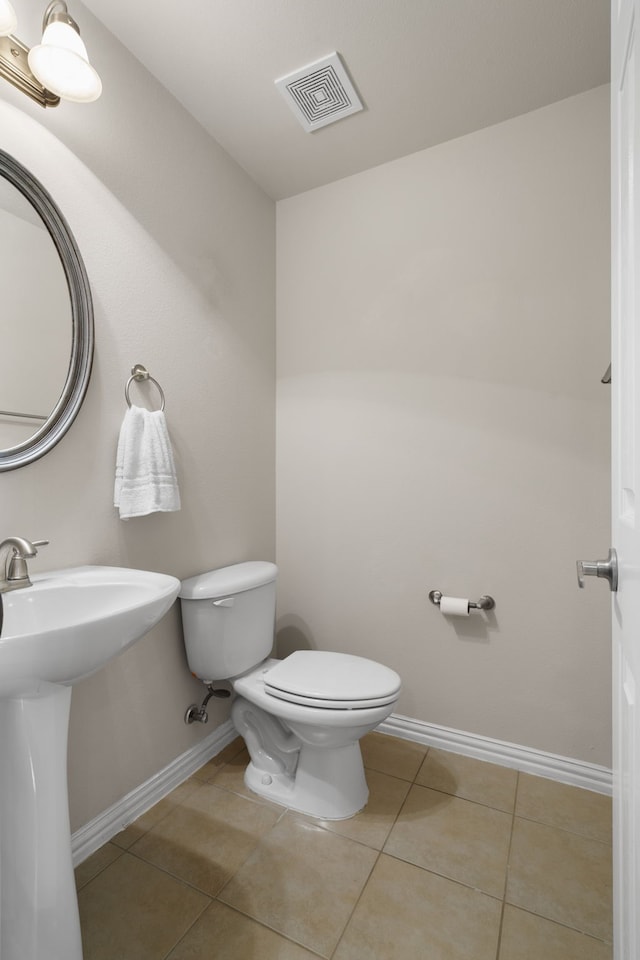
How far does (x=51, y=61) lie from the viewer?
3.64ft

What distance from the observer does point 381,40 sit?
145 centimetres

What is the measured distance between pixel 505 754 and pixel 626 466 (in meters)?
1.50

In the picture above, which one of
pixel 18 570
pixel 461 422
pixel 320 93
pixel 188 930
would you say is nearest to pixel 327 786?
pixel 188 930

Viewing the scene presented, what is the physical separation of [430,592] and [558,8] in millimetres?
1841

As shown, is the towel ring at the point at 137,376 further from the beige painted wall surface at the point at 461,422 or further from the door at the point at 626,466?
the door at the point at 626,466

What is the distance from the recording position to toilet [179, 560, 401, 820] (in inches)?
55.9

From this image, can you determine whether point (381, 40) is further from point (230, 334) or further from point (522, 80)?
point (230, 334)

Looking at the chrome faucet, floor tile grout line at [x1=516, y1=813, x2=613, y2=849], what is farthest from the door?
the chrome faucet

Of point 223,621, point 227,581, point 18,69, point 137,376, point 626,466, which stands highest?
point 18,69

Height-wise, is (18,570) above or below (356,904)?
above

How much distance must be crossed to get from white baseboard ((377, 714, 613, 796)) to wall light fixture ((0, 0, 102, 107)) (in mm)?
2254

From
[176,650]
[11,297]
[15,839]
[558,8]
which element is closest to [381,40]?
[558,8]

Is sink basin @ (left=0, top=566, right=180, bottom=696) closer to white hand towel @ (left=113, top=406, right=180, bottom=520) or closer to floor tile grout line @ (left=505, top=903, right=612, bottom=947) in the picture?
white hand towel @ (left=113, top=406, right=180, bottom=520)

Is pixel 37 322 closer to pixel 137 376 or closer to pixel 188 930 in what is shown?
pixel 137 376
